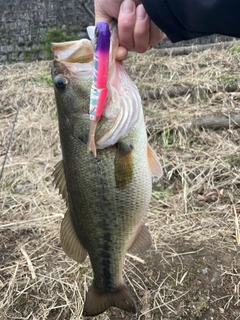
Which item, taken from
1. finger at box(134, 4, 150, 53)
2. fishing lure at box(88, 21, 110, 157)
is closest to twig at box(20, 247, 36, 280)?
fishing lure at box(88, 21, 110, 157)

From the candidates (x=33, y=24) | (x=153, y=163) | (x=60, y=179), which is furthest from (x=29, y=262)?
(x=33, y=24)

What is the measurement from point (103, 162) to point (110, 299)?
725mm

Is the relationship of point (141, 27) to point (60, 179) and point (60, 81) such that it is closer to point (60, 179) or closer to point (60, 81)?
point (60, 81)

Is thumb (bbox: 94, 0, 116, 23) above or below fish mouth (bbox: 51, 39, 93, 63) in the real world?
above

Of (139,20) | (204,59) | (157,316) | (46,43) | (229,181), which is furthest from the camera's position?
(46,43)

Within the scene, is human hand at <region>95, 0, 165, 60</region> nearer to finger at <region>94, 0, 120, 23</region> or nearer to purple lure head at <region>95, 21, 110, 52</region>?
finger at <region>94, 0, 120, 23</region>

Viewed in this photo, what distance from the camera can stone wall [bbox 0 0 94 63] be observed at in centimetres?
1103

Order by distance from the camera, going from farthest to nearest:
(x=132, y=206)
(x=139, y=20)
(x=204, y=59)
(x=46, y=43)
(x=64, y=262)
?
(x=46, y=43), (x=204, y=59), (x=64, y=262), (x=132, y=206), (x=139, y=20)

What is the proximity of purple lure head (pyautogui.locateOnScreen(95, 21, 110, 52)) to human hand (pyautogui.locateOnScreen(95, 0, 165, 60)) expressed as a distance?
0.46 feet

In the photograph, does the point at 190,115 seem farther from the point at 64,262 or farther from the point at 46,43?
the point at 46,43

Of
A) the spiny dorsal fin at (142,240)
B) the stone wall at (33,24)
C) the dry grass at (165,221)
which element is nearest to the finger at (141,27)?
the spiny dorsal fin at (142,240)

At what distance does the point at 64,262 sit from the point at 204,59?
4.60 metres

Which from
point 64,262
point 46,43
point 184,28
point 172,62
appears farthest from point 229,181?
point 46,43

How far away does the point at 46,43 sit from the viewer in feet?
36.0
